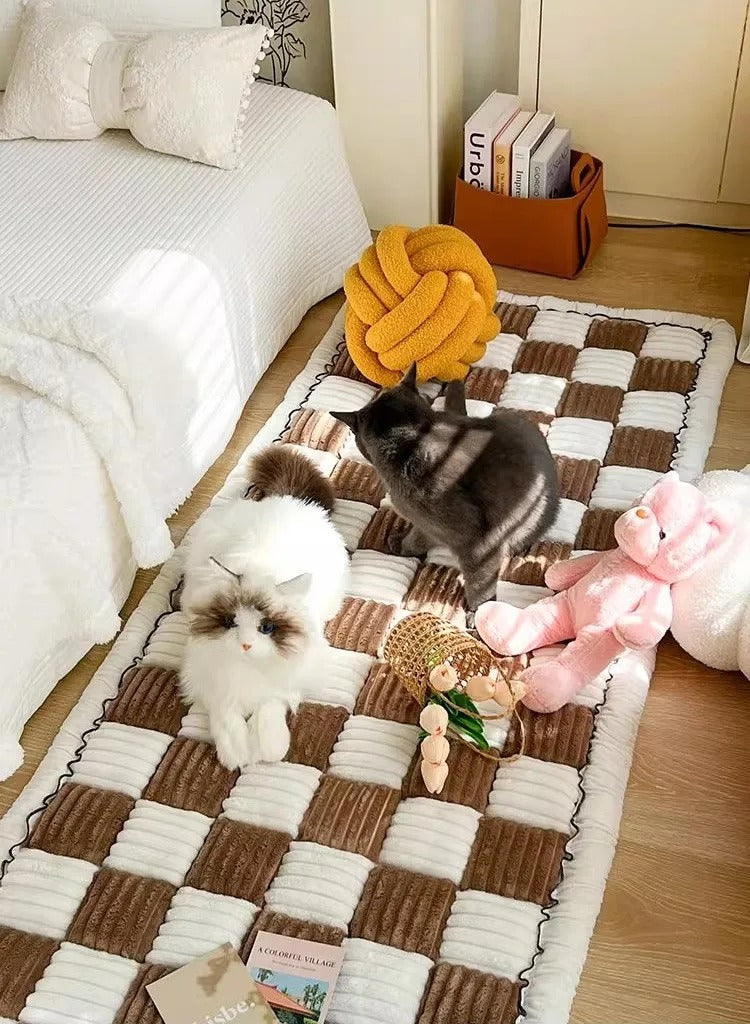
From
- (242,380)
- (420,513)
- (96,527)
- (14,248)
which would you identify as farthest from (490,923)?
(14,248)

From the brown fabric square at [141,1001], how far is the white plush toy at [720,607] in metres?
0.91

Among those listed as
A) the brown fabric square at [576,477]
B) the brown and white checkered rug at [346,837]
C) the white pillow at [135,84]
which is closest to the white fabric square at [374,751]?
the brown and white checkered rug at [346,837]

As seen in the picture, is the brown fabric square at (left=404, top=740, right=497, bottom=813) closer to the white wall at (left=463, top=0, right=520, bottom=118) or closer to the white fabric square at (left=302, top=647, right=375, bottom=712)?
the white fabric square at (left=302, top=647, right=375, bottom=712)

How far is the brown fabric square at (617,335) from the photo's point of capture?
2391 millimetres

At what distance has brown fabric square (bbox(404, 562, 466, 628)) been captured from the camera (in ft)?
6.33

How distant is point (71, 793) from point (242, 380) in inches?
36.1

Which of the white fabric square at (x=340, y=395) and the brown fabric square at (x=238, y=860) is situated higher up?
the white fabric square at (x=340, y=395)

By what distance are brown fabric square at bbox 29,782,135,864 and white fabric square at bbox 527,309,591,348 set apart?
129 centimetres

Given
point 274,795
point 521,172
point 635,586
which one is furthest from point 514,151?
point 274,795

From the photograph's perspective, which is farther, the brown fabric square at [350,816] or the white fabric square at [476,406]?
the white fabric square at [476,406]

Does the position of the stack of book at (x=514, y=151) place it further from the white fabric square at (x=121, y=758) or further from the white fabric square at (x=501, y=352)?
the white fabric square at (x=121, y=758)

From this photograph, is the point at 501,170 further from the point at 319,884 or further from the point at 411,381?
the point at 319,884

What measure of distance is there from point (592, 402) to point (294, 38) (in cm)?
120

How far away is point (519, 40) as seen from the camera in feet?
8.66
